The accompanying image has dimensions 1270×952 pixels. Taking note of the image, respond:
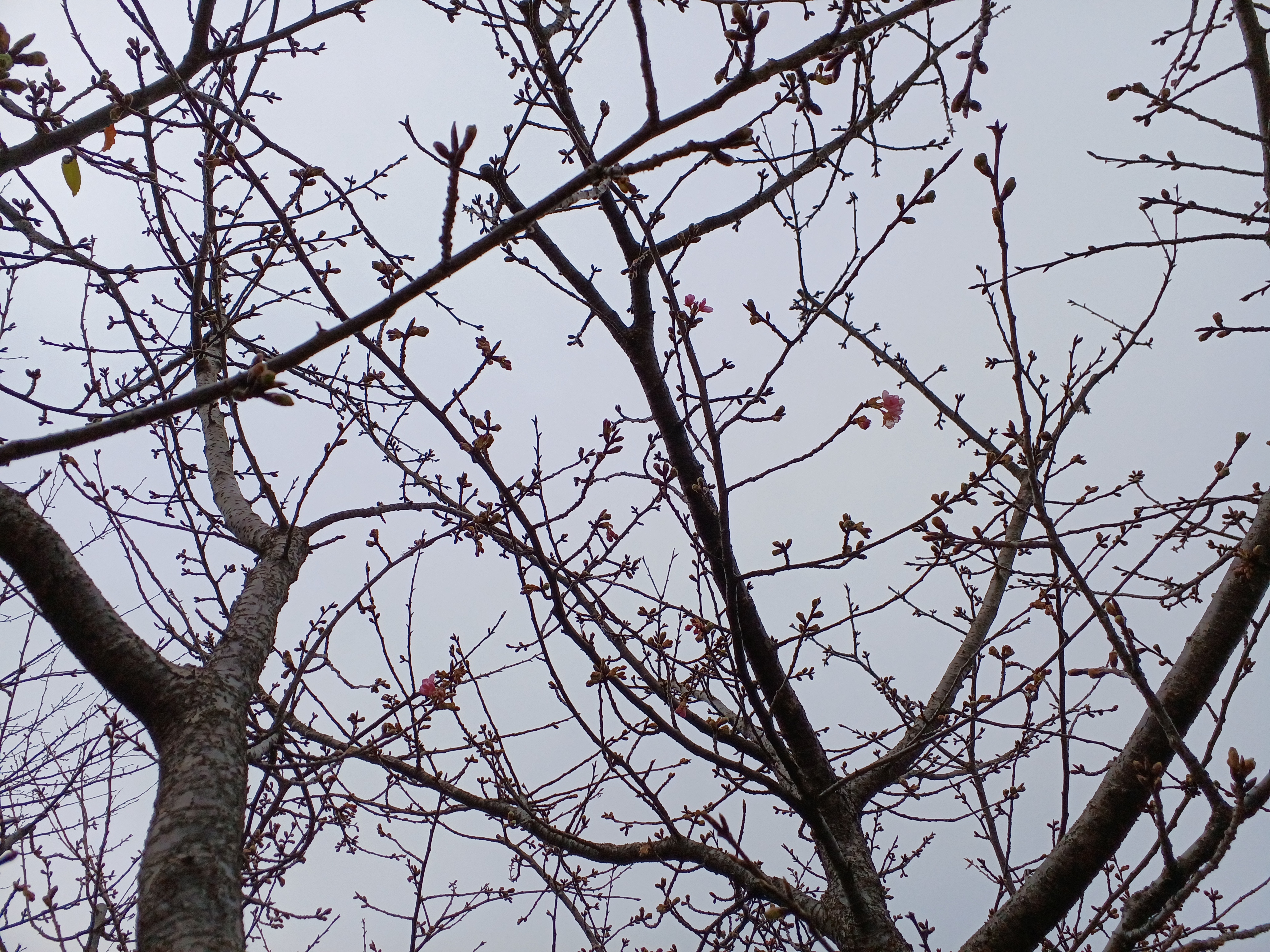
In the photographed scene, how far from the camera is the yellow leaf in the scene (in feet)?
6.82

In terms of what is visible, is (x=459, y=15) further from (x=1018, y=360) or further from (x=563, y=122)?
(x=1018, y=360)

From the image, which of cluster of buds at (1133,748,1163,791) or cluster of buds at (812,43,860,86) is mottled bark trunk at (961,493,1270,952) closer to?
cluster of buds at (1133,748,1163,791)

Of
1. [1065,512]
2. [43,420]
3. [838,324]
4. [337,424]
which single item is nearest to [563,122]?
[838,324]

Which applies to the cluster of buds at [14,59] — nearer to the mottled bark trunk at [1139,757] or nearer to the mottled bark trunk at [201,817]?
the mottled bark trunk at [201,817]

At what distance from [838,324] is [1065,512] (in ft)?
3.92

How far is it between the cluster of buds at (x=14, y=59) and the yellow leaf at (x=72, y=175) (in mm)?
194

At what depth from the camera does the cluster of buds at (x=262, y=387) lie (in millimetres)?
937

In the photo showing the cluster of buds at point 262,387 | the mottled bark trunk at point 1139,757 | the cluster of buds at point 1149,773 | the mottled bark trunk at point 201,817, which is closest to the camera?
the cluster of buds at point 262,387

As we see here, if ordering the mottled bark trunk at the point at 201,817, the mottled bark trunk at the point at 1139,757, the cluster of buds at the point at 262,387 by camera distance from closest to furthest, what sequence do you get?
the cluster of buds at the point at 262,387 → the mottled bark trunk at the point at 201,817 → the mottled bark trunk at the point at 1139,757

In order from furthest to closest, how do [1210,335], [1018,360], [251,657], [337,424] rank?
[337,424] < [1210,335] < [251,657] < [1018,360]

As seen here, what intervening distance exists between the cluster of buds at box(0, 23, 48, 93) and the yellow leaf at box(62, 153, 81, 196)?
0.19 m

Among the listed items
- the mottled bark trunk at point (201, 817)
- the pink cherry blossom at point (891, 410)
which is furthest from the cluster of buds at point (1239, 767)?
the mottled bark trunk at point (201, 817)

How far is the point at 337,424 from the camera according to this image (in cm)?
361

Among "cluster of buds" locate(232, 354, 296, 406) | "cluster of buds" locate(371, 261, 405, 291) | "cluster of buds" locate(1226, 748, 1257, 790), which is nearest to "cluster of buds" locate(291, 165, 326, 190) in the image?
"cluster of buds" locate(371, 261, 405, 291)
